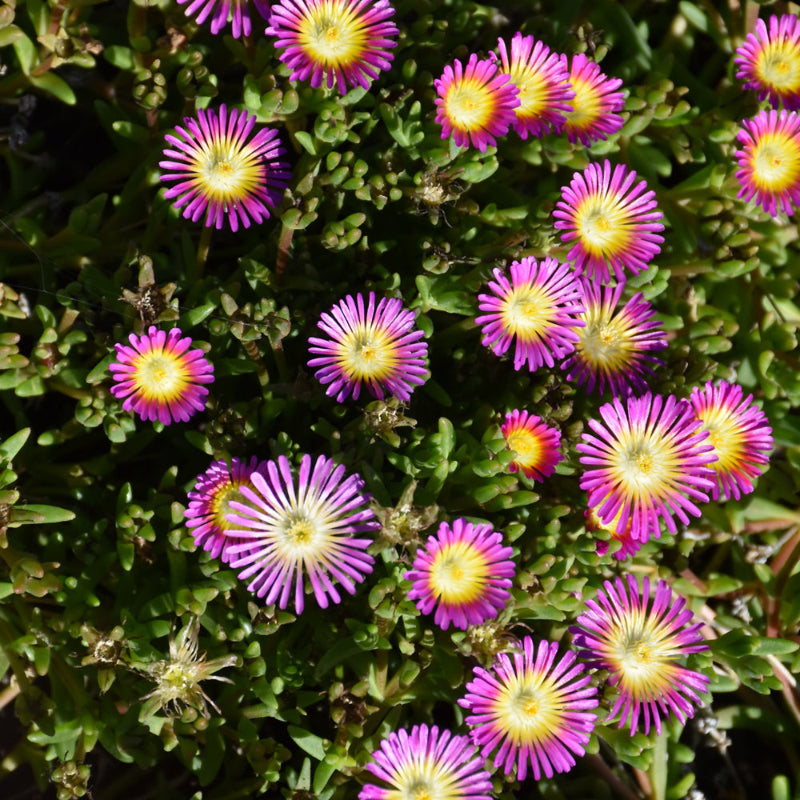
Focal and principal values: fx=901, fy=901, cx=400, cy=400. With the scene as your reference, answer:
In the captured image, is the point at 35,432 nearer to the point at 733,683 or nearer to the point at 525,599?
the point at 525,599

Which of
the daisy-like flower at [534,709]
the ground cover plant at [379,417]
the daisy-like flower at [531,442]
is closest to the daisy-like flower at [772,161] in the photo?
the ground cover plant at [379,417]

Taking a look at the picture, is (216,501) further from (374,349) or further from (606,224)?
(606,224)

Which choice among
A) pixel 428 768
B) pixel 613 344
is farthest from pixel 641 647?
pixel 613 344

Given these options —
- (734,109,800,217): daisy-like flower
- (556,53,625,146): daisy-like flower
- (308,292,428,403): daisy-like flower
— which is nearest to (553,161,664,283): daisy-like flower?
(556,53,625,146): daisy-like flower

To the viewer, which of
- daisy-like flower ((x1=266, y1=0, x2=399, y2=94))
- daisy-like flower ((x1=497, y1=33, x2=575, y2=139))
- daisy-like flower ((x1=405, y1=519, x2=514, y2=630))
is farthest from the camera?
daisy-like flower ((x1=497, y1=33, x2=575, y2=139))

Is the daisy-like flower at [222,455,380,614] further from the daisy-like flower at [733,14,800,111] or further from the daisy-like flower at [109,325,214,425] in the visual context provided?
the daisy-like flower at [733,14,800,111]

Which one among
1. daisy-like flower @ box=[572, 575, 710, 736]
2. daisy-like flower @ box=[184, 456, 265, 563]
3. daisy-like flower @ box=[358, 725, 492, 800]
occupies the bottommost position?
daisy-like flower @ box=[358, 725, 492, 800]

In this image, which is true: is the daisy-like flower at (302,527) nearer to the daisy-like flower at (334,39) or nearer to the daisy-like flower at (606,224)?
the daisy-like flower at (606,224)

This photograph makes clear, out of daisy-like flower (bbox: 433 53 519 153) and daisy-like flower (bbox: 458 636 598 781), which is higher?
daisy-like flower (bbox: 433 53 519 153)
